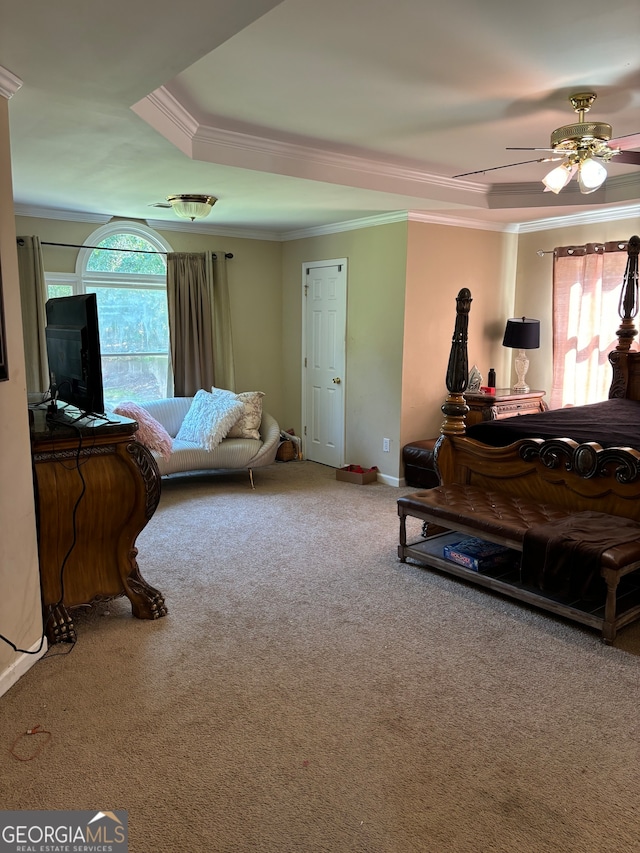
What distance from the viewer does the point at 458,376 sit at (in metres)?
4.06

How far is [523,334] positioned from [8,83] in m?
4.49

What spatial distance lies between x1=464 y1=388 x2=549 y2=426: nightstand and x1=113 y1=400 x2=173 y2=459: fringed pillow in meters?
2.69

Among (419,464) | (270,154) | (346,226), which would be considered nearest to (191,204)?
(270,154)

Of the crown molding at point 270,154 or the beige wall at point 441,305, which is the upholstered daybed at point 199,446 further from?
the crown molding at point 270,154

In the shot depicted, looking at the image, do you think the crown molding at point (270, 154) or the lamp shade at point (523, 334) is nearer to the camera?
the crown molding at point (270, 154)

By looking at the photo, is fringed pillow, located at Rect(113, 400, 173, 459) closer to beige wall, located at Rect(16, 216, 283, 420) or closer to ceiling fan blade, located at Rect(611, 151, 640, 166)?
beige wall, located at Rect(16, 216, 283, 420)

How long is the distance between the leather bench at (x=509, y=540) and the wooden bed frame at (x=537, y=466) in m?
Answer: 0.10

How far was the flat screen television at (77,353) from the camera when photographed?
3.02m

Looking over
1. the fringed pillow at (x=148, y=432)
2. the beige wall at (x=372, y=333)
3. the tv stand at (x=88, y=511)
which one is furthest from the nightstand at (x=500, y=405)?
the tv stand at (x=88, y=511)

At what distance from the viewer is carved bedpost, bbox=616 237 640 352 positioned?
4855mm

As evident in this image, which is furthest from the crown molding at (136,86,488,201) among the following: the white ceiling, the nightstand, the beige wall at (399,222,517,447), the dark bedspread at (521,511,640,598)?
the dark bedspread at (521,511,640,598)

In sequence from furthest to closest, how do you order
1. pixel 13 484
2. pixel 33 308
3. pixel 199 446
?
pixel 199 446 < pixel 33 308 < pixel 13 484

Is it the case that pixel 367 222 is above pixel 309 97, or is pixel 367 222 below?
below

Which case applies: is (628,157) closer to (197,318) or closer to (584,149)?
(584,149)
